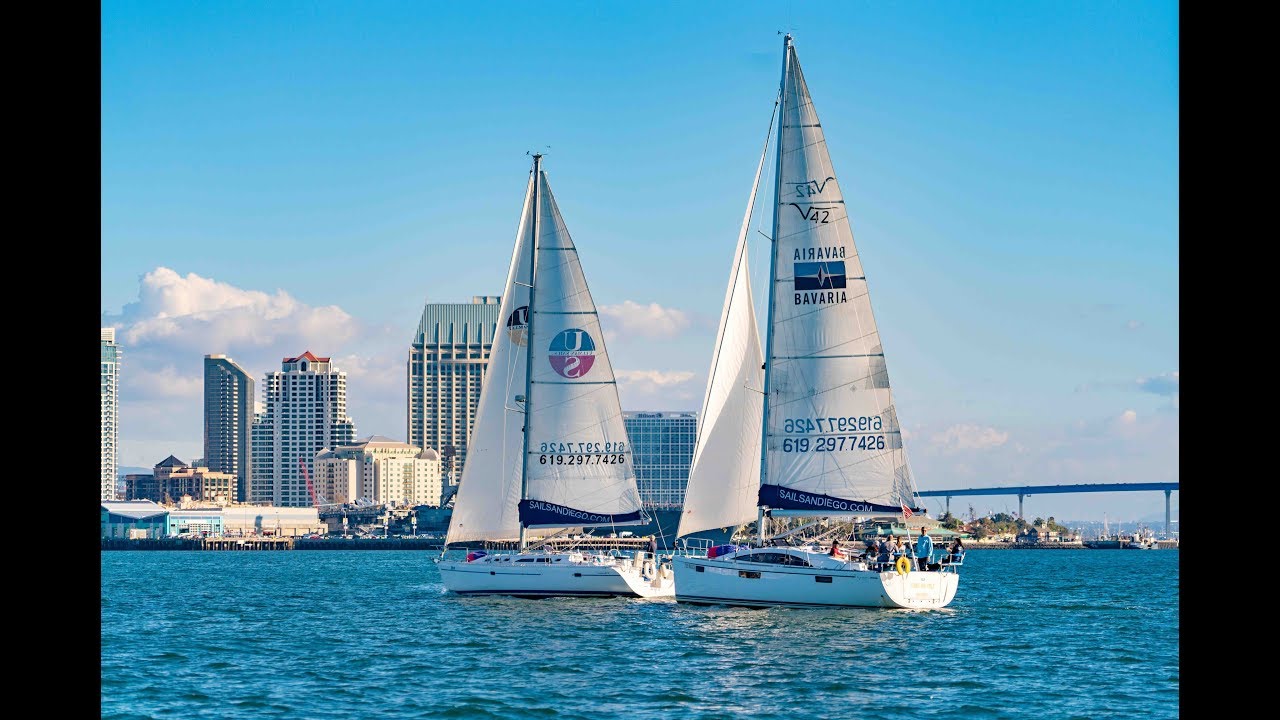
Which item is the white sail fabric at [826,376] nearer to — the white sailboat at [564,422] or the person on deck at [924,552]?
the person on deck at [924,552]

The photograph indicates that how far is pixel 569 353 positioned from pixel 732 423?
24.1 ft

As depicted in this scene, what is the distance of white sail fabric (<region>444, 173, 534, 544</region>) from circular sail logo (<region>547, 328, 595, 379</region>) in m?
1.57

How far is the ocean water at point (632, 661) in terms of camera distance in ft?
78.2

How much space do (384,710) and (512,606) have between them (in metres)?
19.9

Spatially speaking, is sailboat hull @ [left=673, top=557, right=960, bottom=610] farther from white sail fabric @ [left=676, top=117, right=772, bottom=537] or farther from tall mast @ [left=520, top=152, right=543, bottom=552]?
tall mast @ [left=520, top=152, right=543, bottom=552]

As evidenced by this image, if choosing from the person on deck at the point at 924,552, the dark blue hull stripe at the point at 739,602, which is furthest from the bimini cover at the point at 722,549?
the person on deck at the point at 924,552

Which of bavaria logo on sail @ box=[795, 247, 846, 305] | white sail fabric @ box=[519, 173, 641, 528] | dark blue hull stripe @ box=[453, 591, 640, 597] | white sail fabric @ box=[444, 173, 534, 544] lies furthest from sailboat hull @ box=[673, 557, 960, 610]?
white sail fabric @ box=[444, 173, 534, 544]

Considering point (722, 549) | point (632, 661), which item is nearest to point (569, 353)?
point (722, 549)

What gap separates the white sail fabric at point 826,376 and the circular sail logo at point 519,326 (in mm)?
10912

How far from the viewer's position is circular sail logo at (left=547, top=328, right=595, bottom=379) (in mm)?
46562
